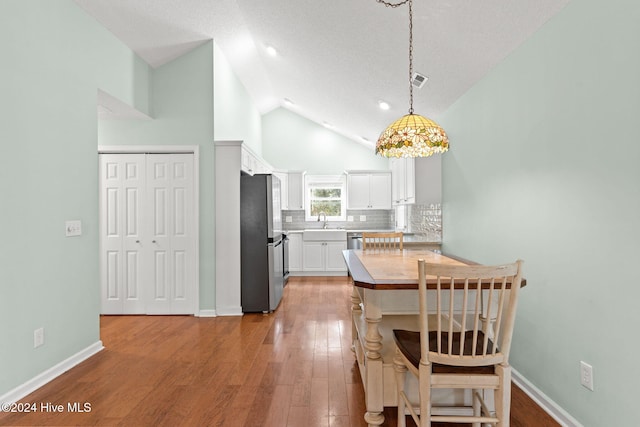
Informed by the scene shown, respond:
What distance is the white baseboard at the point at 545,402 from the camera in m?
2.04

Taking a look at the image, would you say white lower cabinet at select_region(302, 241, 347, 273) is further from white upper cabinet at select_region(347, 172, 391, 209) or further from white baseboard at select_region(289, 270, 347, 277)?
white upper cabinet at select_region(347, 172, 391, 209)

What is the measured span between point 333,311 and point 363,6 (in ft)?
11.0

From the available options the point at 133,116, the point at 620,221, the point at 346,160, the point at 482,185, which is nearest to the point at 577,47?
the point at 620,221

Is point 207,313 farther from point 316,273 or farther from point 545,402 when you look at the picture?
point 545,402

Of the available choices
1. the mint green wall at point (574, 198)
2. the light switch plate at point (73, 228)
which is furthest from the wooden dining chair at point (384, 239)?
the light switch plate at point (73, 228)

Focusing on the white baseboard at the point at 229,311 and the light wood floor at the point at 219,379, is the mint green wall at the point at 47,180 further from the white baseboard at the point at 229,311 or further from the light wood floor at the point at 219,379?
the white baseboard at the point at 229,311

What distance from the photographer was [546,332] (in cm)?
230

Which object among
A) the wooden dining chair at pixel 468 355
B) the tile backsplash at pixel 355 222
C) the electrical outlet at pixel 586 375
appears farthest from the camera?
the tile backsplash at pixel 355 222

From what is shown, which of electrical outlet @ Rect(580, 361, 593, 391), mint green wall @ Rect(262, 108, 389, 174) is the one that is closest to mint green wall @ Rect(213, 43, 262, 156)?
mint green wall @ Rect(262, 108, 389, 174)

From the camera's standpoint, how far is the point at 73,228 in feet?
9.79

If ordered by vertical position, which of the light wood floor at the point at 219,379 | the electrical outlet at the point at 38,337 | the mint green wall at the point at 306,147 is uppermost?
the mint green wall at the point at 306,147

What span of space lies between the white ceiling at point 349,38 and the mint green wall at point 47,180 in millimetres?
545

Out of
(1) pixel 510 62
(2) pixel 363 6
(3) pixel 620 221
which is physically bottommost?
(3) pixel 620 221

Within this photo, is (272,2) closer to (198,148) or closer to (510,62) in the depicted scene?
(198,148)
